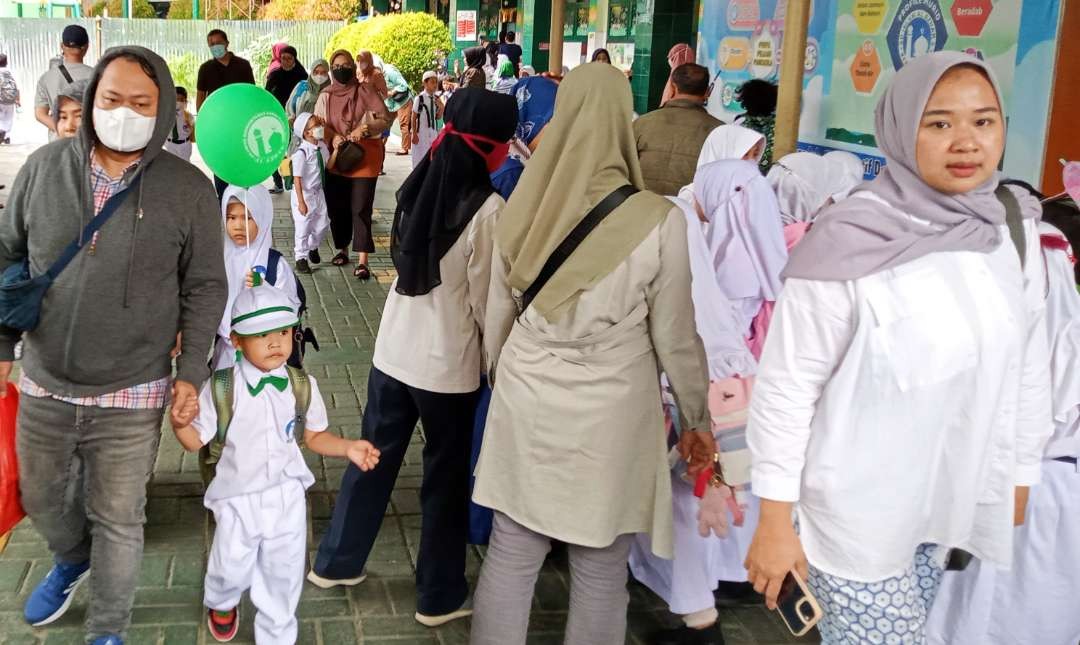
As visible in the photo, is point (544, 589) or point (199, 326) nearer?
point (199, 326)

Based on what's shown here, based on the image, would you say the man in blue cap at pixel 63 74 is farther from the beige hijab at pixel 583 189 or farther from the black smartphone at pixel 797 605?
the black smartphone at pixel 797 605

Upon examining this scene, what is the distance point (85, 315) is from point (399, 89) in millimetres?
11297

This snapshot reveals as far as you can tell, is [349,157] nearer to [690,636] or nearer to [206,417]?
[206,417]

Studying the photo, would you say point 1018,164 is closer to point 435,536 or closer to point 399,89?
point 435,536

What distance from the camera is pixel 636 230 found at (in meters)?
3.02

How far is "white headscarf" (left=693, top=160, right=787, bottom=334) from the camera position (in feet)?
13.2

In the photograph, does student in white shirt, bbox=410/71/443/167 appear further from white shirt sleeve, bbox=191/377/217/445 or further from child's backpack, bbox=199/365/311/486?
white shirt sleeve, bbox=191/377/217/445

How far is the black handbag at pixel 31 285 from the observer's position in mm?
3184

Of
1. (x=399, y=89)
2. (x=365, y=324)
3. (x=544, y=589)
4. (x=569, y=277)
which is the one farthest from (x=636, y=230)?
(x=399, y=89)

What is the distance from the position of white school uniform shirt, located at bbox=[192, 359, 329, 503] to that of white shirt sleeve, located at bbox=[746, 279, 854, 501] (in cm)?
173

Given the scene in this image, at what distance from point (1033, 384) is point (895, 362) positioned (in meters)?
0.50

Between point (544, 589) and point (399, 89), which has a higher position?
point (399, 89)

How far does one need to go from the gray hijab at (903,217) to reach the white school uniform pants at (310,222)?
7.68 m

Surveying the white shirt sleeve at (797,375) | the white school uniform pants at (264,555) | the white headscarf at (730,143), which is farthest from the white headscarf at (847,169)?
the white school uniform pants at (264,555)
